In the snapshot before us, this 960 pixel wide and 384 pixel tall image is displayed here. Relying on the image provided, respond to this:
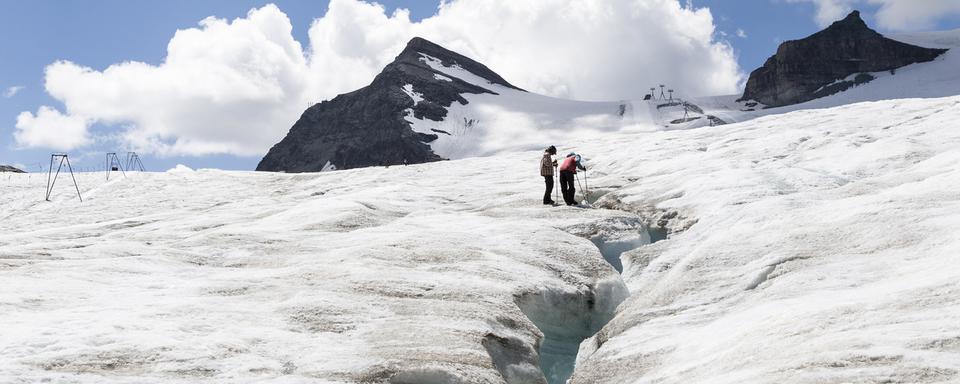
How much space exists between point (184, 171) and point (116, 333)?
4278 cm

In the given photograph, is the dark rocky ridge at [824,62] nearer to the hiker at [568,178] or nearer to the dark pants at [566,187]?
the hiker at [568,178]

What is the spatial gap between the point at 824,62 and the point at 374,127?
98079 mm

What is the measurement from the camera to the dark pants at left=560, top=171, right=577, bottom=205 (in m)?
27.7

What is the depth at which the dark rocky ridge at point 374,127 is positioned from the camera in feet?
541

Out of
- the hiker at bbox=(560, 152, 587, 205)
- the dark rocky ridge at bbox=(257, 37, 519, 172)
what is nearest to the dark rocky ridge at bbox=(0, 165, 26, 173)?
the hiker at bbox=(560, 152, 587, 205)

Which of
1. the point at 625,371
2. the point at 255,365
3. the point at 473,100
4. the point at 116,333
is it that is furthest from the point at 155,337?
the point at 473,100

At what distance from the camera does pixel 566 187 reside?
28.2 metres

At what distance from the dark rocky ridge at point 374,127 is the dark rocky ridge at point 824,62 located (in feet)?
205

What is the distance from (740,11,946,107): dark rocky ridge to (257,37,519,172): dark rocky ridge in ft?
205

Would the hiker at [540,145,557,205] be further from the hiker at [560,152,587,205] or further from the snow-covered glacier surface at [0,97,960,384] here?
the snow-covered glacier surface at [0,97,960,384]

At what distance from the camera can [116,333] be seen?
11398 mm

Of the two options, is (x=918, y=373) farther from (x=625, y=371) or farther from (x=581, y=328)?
(x=581, y=328)

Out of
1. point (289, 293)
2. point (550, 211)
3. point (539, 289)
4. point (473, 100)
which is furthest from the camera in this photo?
point (473, 100)

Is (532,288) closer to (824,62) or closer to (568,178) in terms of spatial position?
(568,178)
